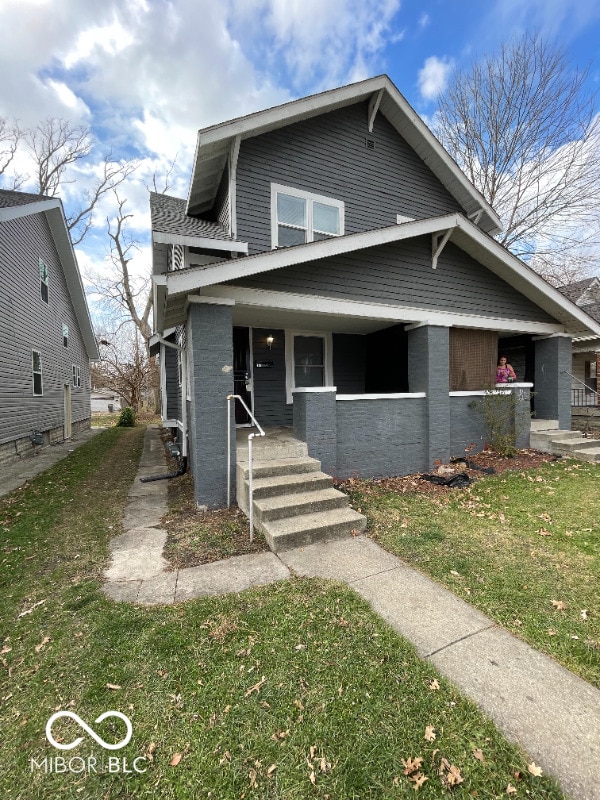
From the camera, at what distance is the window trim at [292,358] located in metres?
8.62

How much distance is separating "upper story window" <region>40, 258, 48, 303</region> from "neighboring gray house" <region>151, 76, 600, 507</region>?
19.2ft

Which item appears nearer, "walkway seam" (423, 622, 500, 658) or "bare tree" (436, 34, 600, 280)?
"walkway seam" (423, 622, 500, 658)

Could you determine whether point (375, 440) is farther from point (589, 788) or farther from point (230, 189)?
point (230, 189)

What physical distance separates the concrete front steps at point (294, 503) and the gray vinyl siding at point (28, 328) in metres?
7.71

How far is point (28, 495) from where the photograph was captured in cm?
626

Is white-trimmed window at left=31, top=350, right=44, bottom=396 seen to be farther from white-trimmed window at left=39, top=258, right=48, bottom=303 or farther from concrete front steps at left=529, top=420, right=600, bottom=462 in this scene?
concrete front steps at left=529, top=420, right=600, bottom=462

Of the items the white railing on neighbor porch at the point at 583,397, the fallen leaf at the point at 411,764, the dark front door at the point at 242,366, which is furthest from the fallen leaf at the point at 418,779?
the white railing on neighbor porch at the point at 583,397

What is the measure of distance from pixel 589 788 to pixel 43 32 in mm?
15325

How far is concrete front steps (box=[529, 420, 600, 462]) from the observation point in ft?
25.4

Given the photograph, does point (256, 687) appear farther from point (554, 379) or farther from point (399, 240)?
point (554, 379)

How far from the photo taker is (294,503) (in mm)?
4391

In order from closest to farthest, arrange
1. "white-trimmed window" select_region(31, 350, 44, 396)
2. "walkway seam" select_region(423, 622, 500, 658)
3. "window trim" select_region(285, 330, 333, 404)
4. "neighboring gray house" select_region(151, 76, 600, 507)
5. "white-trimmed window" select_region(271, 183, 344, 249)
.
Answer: "walkway seam" select_region(423, 622, 500, 658) < "neighboring gray house" select_region(151, 76, 600, 507) < "white-trimmed window" select_region(271, 183, 344, 249) < "window trim" select_region(285, 330, 333, 404) < "white-trimmed window" select_region(31, 350, 44, 396)

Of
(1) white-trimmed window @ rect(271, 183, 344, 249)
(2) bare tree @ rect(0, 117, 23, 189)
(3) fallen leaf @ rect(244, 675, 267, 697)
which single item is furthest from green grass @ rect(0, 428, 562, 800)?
(2) bare tree @ rect(0, 117, 23, 189)

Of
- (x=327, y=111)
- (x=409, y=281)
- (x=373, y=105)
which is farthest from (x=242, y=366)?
(x=373, y=105)
